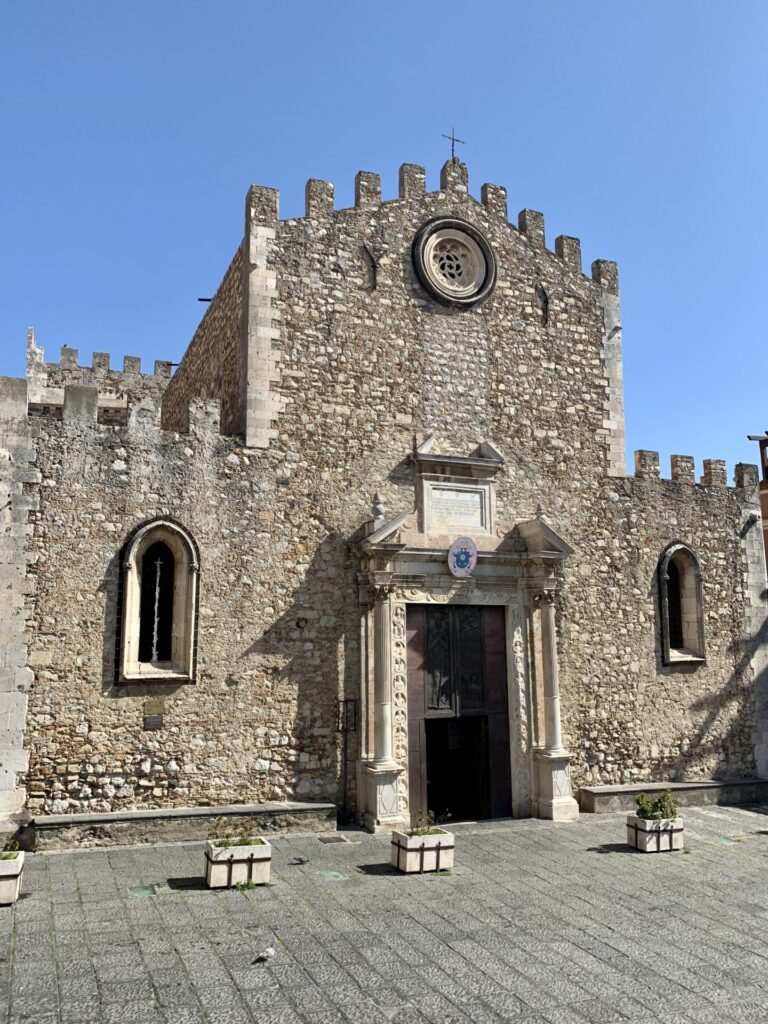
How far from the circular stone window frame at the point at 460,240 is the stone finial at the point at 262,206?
A: 243 centimetres

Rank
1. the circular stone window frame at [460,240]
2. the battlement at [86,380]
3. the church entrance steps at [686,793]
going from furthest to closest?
1. the battlement at [86,380]
2. the circular stone window frame at [460,240]
3. the church entrance steps at [686,793]

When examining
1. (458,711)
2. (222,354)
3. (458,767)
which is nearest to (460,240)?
(222,354)

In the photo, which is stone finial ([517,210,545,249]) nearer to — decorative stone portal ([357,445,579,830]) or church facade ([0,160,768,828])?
church facade ([0,160,768,828])

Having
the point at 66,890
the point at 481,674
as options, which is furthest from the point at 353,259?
the point at 66,890

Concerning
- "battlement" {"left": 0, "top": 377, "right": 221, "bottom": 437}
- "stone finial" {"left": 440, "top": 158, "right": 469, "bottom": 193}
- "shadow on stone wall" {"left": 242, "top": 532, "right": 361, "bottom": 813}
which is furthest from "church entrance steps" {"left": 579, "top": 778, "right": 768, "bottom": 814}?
"stone finial" {"left": 440, "top": 158, "right": 469, "bottom": 193}

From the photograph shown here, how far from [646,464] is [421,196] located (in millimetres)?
6266

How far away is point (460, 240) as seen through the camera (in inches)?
579

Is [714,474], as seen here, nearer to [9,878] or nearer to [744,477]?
[744,477]

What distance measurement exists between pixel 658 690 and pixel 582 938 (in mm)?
7772

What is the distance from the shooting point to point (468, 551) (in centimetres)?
1330

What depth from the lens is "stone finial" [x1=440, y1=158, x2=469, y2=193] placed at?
1478cm

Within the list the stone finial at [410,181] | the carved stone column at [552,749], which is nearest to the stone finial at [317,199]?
the stone finial at [410,181]

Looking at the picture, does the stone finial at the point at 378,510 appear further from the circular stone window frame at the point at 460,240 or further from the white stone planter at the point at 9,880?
the white stone planter at the point at 9,880

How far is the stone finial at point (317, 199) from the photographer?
1366cm
